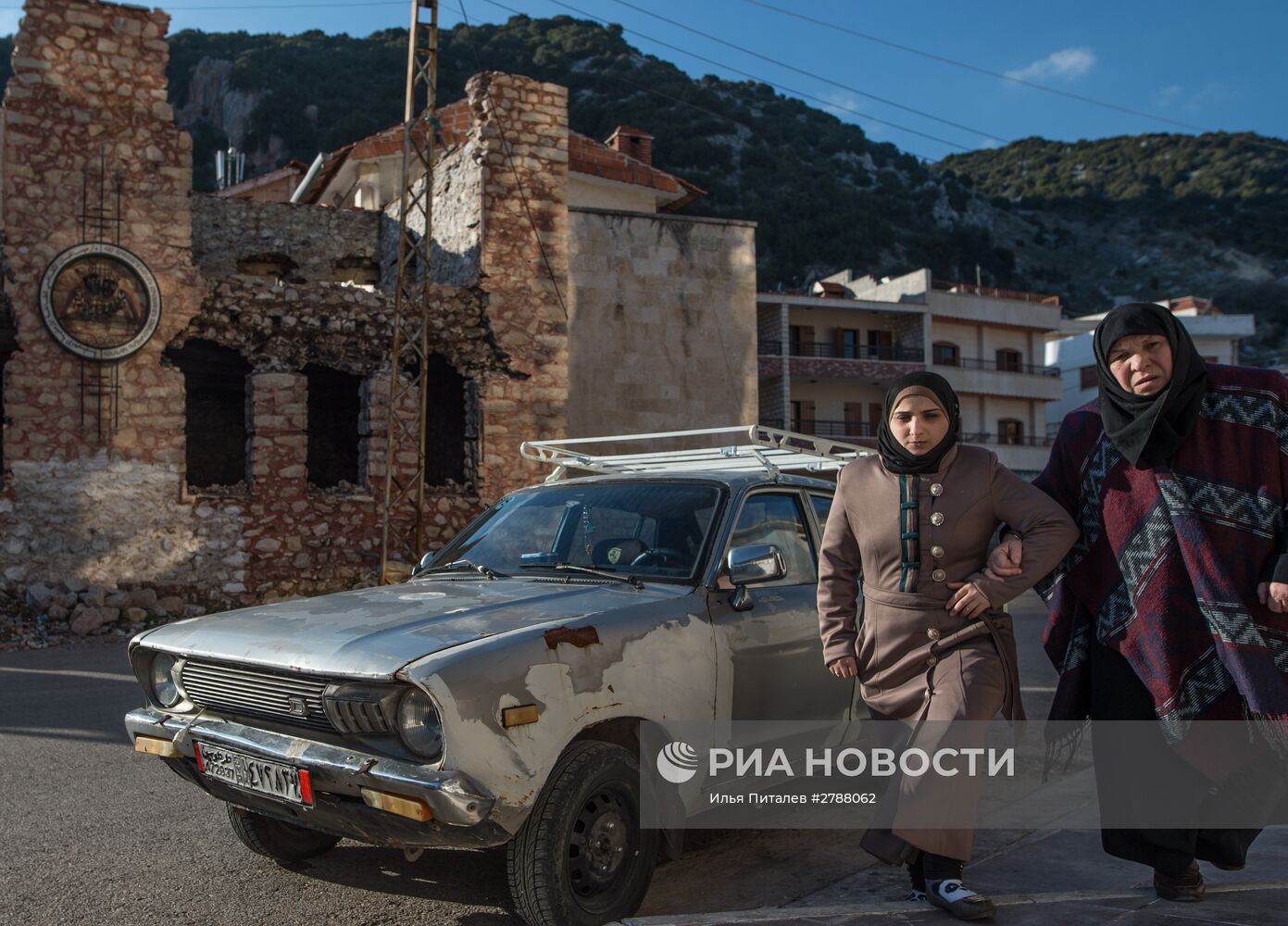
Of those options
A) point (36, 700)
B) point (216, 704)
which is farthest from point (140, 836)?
point (36, 700)

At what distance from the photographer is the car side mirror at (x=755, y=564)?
4.18 meters

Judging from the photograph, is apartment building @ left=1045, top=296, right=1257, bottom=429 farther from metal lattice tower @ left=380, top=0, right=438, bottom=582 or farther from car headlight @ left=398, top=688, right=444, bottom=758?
car headlight @ left=398, top=688, right=444, bottom=758

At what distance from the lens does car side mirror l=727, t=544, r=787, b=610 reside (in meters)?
4.18

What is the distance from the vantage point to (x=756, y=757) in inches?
174

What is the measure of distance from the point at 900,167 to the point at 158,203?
255 ft

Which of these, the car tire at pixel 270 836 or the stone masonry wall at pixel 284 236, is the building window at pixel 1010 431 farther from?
the car tire at pixel 270 836

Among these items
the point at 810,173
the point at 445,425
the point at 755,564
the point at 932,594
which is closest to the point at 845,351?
the point at 810,173

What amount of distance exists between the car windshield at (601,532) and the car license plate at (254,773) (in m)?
1.40

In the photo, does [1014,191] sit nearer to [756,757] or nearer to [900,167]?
[900,167]

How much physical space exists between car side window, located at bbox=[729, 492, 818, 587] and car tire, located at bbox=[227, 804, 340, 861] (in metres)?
2.17

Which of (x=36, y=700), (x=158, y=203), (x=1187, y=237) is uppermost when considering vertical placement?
(x=1187, y=237)

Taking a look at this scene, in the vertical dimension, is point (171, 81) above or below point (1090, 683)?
above

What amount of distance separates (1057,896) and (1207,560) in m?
1.35

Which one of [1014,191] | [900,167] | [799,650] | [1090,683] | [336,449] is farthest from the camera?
[1014,191]
